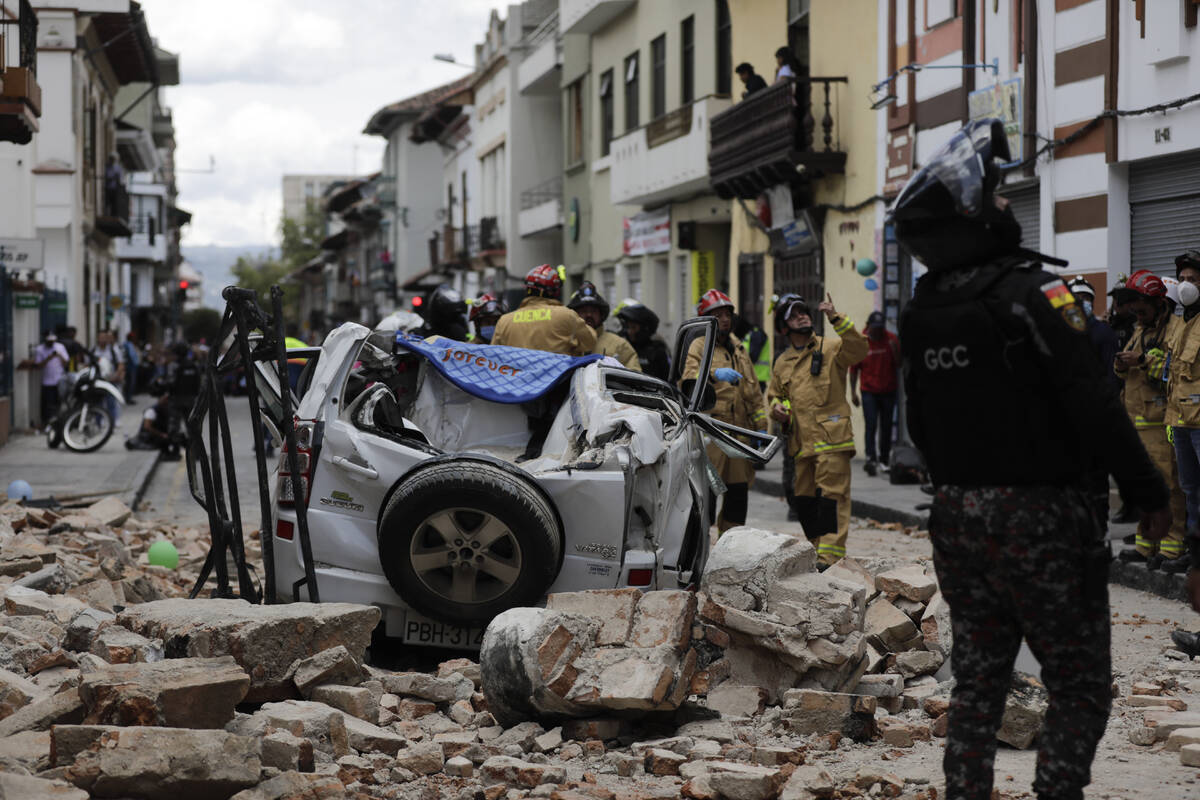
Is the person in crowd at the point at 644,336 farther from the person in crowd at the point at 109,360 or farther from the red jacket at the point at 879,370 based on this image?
the person in crowd at the point at 109,360

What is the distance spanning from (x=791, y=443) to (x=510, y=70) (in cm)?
3337

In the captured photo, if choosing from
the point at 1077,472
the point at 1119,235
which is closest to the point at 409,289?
the point at 1119,235

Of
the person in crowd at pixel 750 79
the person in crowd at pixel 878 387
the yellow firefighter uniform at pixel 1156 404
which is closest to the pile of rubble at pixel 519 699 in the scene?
the yellow firefighter uniform at pixel 1156 404

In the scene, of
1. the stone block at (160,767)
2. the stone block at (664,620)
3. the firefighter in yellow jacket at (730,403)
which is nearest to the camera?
the stone block at (160,767)

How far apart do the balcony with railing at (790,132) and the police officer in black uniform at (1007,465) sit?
16832 millimetres

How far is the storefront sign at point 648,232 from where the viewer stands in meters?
29.2

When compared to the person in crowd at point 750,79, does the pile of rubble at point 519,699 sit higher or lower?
lower

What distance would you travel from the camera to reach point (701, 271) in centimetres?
2791

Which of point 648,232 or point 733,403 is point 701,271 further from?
point 733,403

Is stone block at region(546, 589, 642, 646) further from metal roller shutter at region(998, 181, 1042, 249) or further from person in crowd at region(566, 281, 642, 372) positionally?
metal roller shutter at region(998, 181, 1042, 249)

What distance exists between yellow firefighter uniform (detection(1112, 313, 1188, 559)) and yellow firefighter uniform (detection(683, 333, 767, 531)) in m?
2.50

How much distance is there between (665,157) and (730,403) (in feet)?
58.7

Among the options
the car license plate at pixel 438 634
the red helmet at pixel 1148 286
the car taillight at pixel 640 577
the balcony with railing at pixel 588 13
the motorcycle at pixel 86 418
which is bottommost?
the car license plate at pixel 438 634

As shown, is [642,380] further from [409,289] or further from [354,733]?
[409,289]
